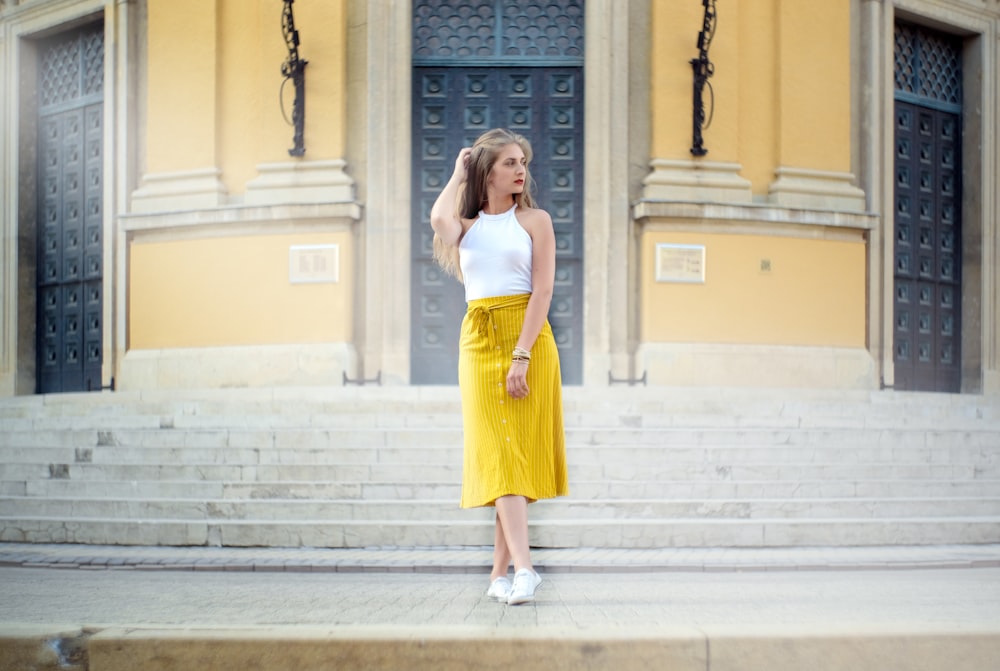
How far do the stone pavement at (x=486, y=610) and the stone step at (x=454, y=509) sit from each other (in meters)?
0.48

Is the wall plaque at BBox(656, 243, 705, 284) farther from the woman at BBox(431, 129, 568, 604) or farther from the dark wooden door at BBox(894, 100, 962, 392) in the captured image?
the woman at BBox(431, 129, 568, 604)

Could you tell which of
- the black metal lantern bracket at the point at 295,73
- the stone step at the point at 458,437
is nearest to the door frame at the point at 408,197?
the black metal lantern bracket at the point at 295,73

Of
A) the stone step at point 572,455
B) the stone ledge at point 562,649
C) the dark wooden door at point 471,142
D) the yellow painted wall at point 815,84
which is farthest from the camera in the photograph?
the yellow painted wall at point 815,84

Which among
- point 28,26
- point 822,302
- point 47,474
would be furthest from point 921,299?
point 28,26

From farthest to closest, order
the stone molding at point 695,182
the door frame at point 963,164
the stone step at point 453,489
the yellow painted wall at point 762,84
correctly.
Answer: the door frame at point 963,164, the yellow painted wall at point 762,84, the stone molding at point 695,182, the stone step at point 453,489

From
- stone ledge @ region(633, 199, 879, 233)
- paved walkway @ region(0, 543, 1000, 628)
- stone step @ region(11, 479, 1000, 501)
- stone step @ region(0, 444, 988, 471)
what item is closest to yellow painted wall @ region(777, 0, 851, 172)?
stone ledge @ region(633, 199, 879, 233)

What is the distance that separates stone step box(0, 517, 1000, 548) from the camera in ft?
24.7

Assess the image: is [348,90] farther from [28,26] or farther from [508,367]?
[508,367]

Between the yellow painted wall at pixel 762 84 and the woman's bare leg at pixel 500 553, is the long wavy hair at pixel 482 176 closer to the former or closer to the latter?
the woman's bare leg at pixel 500 553

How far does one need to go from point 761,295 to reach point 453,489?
6.08 metres

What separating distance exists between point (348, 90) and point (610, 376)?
4333 mm

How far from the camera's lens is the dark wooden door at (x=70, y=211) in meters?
15.3

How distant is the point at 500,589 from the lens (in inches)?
195

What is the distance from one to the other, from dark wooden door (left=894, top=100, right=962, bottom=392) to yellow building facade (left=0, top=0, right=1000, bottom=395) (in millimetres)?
823
